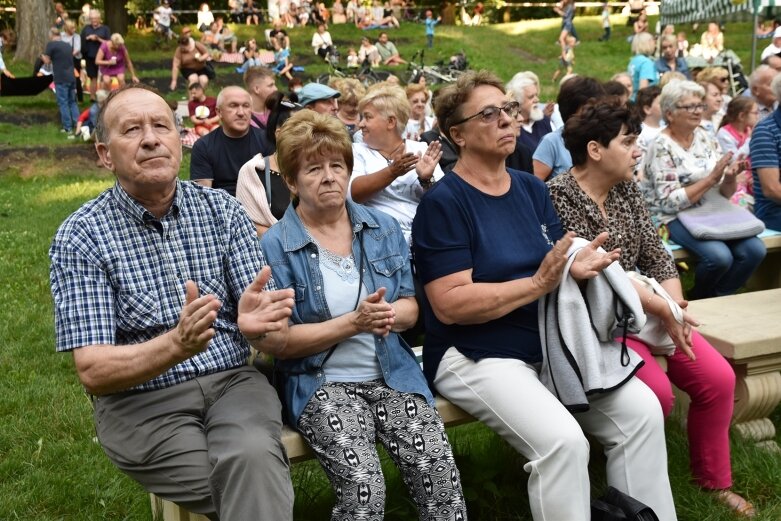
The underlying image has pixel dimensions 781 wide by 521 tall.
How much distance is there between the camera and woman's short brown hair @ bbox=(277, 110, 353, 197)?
10.4 ft

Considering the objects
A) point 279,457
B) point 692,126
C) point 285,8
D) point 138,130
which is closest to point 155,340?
point 279,457

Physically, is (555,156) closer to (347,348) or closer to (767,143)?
(767,143)

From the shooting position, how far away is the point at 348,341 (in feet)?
10.1

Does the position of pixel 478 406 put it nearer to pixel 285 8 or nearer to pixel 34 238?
pixel 34 238

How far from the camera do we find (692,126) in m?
5.61

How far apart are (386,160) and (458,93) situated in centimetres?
138

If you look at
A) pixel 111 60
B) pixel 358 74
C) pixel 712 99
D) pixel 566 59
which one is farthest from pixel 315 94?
pixel 566 59

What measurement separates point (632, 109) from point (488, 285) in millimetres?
1312

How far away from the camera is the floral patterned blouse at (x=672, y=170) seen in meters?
5.64

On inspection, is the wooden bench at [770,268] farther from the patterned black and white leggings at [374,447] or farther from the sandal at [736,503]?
the patterned black and white leggings at [374,447]

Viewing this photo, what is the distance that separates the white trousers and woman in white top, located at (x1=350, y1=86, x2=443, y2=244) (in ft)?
4.92

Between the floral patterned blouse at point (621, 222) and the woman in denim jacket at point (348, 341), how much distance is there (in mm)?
829

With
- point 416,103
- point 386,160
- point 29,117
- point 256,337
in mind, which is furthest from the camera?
point 29,117

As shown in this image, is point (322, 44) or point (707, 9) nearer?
point (707, 9)
